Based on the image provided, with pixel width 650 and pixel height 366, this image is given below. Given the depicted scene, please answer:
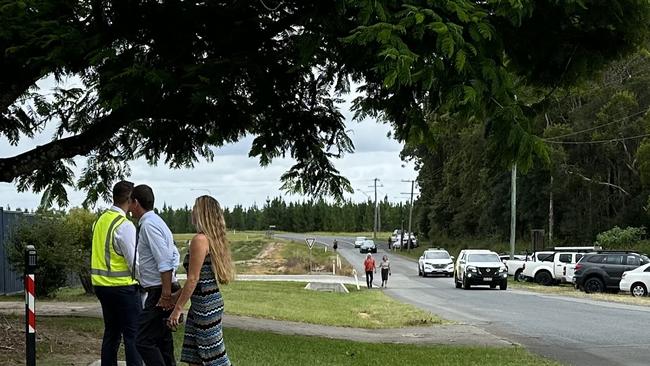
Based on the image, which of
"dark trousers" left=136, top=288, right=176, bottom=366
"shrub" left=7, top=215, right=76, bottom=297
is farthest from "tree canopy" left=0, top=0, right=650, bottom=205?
"shrub" left=7, top=215, right=76, bottom=297

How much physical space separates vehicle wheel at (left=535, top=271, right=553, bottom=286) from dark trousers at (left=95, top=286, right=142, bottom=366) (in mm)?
31646

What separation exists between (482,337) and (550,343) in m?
1.19

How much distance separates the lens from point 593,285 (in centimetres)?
3048

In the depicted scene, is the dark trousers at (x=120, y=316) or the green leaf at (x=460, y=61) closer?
the dark trousers at (x=120, y=316)

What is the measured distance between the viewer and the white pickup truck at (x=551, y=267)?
36.0m

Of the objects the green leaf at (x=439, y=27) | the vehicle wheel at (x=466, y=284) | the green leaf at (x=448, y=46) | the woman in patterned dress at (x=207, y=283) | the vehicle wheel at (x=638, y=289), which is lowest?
the vehicle wheel at (x=466, y=284)

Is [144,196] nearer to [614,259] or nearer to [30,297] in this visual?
[30,297]

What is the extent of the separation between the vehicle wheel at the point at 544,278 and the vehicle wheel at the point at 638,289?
8.75m

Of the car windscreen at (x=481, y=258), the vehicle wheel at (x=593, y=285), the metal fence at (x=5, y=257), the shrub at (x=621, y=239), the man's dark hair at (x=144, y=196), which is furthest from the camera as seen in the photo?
the shrub at (x=621, y=239)

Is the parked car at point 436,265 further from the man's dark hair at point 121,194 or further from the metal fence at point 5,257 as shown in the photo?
the man's dark hair at point 121,194

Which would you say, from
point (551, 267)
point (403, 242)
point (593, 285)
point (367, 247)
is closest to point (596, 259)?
point (593, 285)

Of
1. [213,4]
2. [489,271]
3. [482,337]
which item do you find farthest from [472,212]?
[213,4]

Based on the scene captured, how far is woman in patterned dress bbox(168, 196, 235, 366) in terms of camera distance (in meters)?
6.30

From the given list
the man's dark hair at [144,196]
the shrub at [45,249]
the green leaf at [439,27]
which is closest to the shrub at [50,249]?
the shrub at [45,249]
